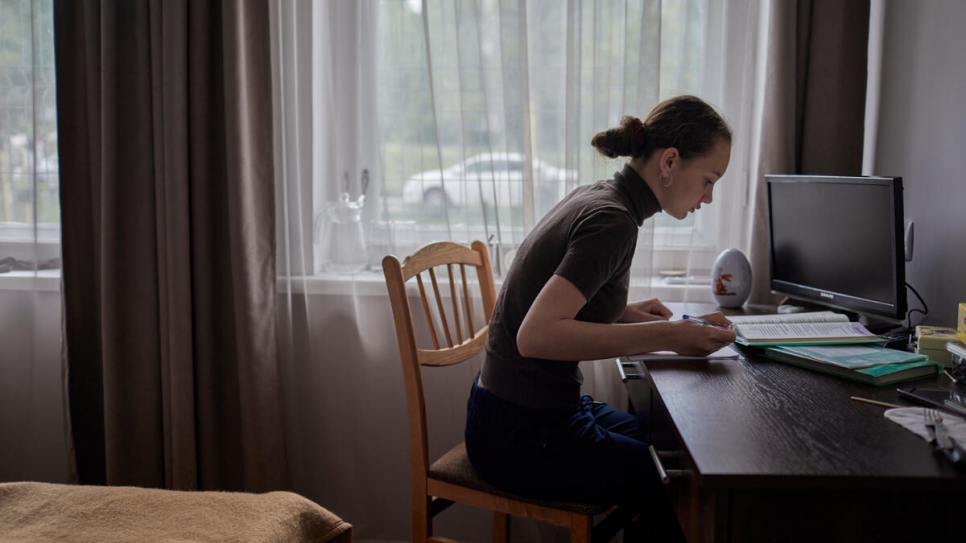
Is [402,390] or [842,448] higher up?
[842,448]

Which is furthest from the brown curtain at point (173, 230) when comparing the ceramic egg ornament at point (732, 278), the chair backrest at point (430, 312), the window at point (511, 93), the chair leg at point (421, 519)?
the ceramic egg ornament at point (732, 278)

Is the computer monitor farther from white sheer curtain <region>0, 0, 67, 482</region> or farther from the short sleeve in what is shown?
white sheer curtain <region>0, 0, 67, 482</region>

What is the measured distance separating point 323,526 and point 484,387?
16.3 inches

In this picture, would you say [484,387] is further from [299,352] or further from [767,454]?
[299,352]

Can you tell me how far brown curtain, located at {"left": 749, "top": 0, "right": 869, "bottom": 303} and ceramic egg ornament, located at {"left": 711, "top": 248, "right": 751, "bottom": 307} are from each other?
0.78ft

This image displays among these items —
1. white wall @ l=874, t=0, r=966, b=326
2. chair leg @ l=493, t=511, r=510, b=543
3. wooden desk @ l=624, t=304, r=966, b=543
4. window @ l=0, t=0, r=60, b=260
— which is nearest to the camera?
wooden desk @ l=624, t=304, r=966, b=543

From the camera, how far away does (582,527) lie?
1.58m

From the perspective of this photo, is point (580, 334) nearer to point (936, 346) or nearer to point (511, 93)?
point (936, 346)

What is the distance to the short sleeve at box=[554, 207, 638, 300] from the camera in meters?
1.39

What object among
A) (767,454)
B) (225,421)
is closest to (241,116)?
(225,421)

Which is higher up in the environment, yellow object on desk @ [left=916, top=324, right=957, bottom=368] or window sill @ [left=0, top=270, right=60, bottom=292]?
window sill @ [left=0, top=270, right=60, bottom=292]

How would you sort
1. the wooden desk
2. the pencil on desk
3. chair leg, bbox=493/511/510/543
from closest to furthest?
1. the wooden desk
2. the pencil on desk
3. chair leg, bbox=493/511/510/543

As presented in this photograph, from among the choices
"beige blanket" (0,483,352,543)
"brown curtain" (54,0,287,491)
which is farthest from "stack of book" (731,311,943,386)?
"brown curtain" (54,0,287,491)

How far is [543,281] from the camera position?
61.3 inches
